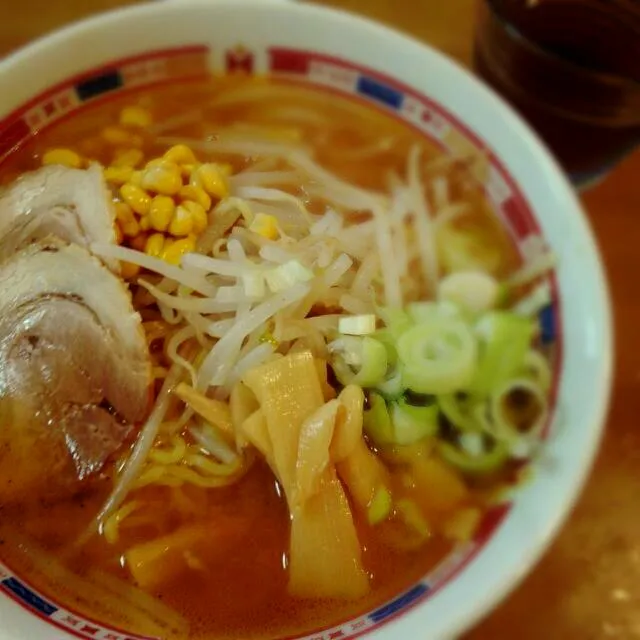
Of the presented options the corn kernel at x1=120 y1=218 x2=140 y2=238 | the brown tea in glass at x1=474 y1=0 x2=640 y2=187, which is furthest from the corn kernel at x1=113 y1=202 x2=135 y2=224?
the brown tea in glass at x1=474 y1=0 x2=640 y2=187

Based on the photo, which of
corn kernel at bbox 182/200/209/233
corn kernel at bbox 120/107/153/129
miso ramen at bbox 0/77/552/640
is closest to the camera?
miso ramen at bbox 0/77/552/640

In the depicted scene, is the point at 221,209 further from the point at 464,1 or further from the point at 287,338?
the point at 464,1

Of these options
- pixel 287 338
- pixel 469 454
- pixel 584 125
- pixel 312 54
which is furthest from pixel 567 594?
pixel 312 54

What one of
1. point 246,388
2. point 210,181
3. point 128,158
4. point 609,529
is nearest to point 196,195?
point 210,181

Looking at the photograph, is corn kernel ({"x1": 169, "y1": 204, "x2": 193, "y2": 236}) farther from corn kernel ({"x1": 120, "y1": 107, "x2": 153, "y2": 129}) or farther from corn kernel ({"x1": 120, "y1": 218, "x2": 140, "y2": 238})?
corn kernel ({"x1": 120, "y1": 107, "x2": 153, "y2": 129})

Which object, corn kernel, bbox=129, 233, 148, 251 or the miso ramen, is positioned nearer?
the miso ramen

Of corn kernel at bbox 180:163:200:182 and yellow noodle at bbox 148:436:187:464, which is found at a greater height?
corn kernel at bbox 180:163:200:182

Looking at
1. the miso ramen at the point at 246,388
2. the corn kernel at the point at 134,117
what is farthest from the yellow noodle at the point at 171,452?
the corn kernel at the point at 134,117
